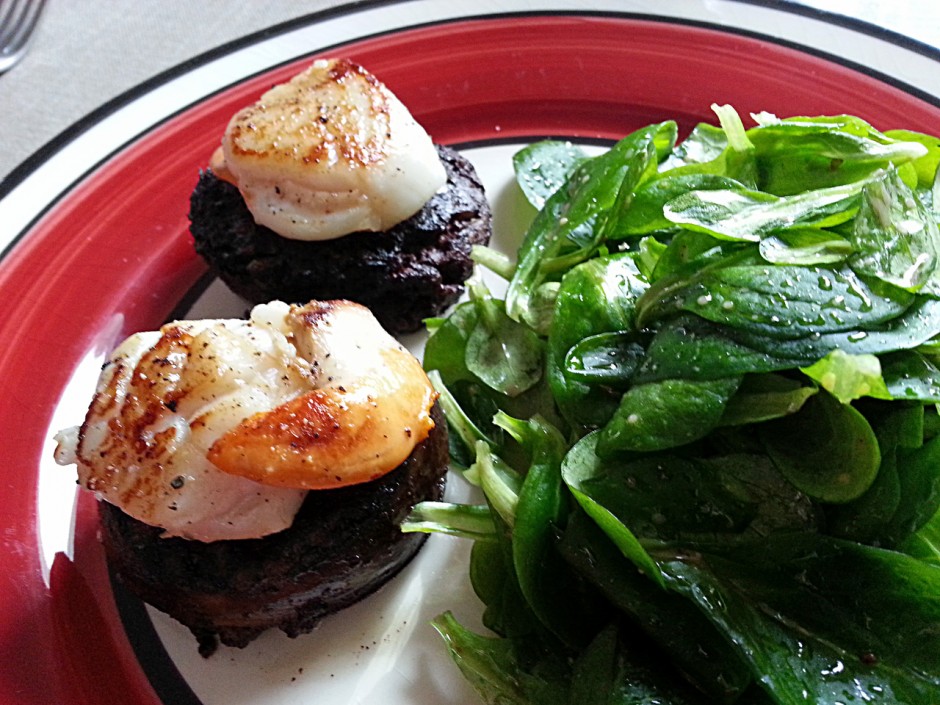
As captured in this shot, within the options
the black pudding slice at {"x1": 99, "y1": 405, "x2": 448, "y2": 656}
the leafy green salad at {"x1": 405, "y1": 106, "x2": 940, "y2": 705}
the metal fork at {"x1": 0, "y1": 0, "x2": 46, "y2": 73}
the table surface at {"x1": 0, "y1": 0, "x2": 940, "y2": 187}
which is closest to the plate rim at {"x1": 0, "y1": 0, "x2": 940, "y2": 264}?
the table surface at {"x1": 0, "y1": 0, "x2": 940, "y2": 187}

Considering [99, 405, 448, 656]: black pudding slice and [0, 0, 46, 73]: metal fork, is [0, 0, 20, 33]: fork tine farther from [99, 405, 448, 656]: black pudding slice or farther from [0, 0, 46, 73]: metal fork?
[99, 405, 448, 656]: black pudding slice

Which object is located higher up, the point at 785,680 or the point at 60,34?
the point at 60,34

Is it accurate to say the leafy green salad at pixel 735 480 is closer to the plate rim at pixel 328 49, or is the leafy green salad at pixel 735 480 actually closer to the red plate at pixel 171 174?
the red plate at pixel 171 174

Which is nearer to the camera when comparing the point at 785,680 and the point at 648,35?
the point at 785,680

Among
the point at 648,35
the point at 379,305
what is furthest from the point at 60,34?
the point at 648,35

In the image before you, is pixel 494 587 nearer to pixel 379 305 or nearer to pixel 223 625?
pixel 223 625

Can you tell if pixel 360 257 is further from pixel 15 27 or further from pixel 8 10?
pixel 8 10
